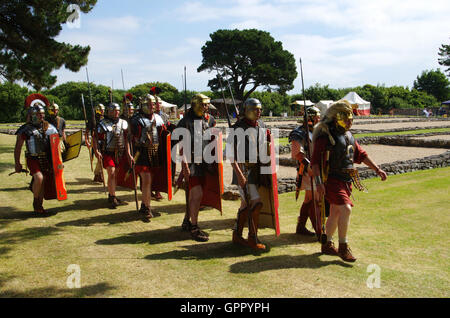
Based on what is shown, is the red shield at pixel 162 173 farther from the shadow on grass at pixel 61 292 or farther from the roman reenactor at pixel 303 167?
the shadow on grass at pixel 61 292

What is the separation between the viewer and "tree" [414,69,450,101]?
2800 inches

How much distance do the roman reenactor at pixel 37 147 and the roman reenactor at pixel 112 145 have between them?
0.92m

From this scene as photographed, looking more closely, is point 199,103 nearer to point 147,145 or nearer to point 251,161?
point 251,161

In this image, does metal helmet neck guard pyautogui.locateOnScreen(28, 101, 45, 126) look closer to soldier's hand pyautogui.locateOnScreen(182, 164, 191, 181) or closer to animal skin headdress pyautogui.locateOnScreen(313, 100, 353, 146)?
soldier's hand pyautogui.locateOnScreen(182, 164, 191, 181)

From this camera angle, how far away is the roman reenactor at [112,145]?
707 cm

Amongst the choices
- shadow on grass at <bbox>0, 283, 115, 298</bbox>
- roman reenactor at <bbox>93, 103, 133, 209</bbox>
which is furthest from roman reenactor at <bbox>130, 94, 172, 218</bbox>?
shadow on grass at <bbox>0, 283, 115, 298</bbox>

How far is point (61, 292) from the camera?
3.53 metres

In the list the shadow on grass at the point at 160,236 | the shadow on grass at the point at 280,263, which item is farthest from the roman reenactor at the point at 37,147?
the shadow on grass at the point at 280,263

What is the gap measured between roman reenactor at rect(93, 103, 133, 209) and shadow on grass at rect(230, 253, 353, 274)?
3595mm

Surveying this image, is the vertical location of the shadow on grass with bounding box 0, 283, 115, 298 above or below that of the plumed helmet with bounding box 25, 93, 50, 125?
below

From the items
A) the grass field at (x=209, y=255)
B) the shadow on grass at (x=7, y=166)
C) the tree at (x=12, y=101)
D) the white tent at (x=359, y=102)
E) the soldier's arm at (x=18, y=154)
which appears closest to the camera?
the grass field at (x=209, y=255)
